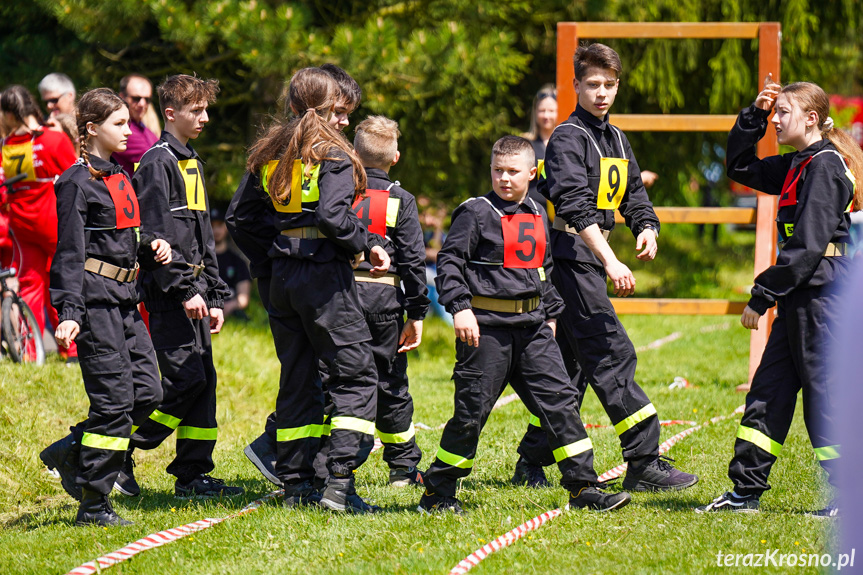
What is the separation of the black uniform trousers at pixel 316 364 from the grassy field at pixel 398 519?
1.06 feet

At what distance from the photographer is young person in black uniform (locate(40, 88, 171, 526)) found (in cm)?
452

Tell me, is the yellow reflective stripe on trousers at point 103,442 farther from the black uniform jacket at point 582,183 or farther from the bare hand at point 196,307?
the black uniform jacket at point 582,183

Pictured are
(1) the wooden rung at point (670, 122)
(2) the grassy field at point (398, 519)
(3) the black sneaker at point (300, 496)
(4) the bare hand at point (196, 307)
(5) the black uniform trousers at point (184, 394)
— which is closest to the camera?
(2) the grassy field at point (398, 519)

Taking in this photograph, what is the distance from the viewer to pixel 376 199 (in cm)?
522

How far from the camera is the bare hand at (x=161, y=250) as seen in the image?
4.80m

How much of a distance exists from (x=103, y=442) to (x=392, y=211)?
6.19ft

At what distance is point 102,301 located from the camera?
4.61 m

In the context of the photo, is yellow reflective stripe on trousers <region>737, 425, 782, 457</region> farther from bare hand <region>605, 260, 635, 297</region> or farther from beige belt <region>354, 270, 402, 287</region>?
beige belt <region>354, 270, 402, 287</region>

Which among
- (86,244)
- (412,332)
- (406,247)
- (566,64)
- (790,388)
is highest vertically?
(566,64)

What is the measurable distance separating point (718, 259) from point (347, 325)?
16.0m

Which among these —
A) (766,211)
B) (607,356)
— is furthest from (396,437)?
(766,211)

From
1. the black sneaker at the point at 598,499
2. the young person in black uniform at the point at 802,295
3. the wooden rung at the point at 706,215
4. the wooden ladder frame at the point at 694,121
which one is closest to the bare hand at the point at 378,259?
the black sneaker at the point at 598,499

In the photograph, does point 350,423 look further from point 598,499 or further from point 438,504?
point 598,499

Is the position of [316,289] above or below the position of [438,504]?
above
